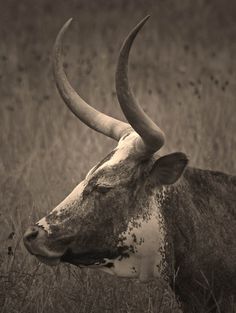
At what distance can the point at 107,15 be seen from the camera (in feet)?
47.2

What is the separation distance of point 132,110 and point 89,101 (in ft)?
17.5

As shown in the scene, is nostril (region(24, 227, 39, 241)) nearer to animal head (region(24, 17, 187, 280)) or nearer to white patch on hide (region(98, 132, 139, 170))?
→ animal head (region(24, 17, 187, 280))

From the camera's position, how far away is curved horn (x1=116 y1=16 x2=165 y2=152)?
12.6ft

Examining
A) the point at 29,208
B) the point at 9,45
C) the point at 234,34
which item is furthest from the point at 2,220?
the point at 234,34

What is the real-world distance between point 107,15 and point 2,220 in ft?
29.8

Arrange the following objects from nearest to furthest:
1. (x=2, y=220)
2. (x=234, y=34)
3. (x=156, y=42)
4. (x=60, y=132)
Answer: (x=2, y=220) < (x=60, y=132) < (x=156, y=42) < (x=234, y=34)

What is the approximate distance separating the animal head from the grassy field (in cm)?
47

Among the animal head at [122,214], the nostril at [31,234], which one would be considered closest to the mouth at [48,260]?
the animal head at [122,214]

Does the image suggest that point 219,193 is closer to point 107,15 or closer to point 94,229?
point 94,229

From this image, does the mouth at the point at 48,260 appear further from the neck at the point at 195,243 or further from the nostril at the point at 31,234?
the neck at the point at 195,243

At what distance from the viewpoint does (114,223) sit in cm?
408

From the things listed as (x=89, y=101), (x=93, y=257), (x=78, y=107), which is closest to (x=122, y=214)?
(x=93, y=257)

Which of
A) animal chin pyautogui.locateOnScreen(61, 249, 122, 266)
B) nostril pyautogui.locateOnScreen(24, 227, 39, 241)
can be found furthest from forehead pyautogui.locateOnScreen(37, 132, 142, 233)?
animal chin pyautogui.locateOnScreen(61, 249, 122, 266)

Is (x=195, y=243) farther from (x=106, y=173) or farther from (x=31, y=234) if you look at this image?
(x=31, y=234)
